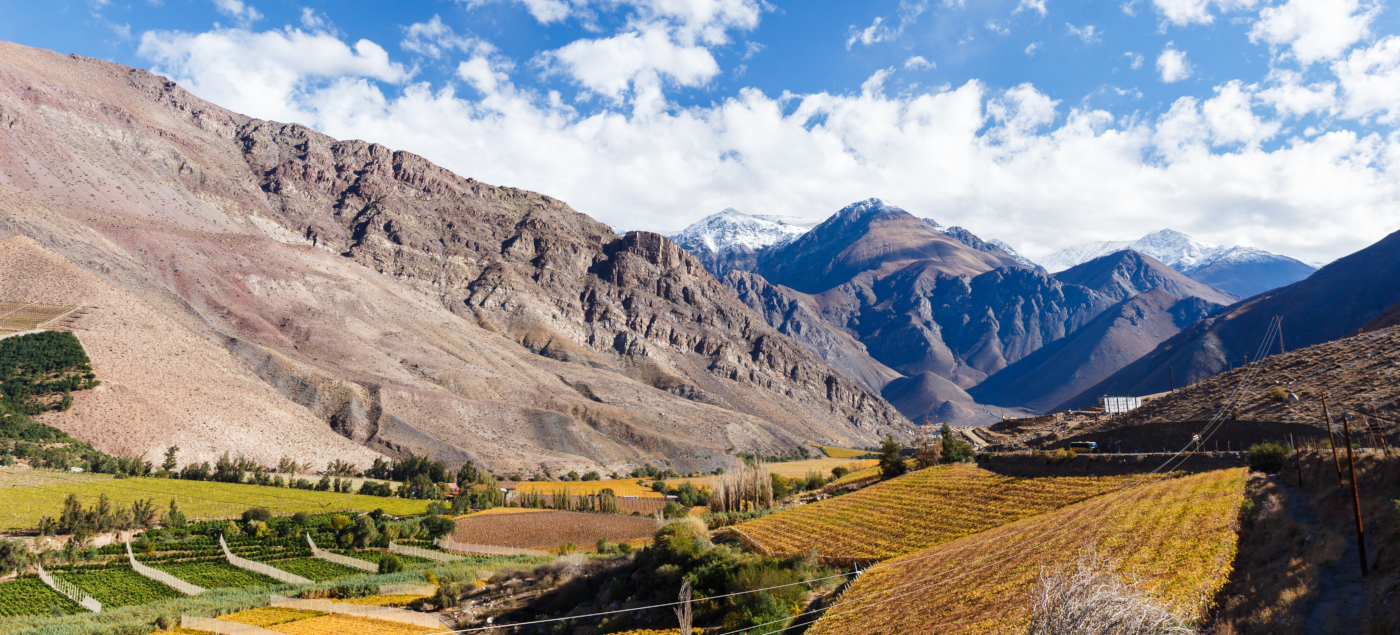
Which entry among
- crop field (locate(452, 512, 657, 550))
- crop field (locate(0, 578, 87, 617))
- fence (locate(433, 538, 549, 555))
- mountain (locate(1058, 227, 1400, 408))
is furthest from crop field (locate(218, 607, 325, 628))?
mountain (locate(1058, 227, 1400, 408))

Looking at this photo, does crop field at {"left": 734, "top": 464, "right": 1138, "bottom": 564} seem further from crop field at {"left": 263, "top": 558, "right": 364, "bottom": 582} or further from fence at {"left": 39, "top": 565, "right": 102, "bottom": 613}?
fence at {"left": 39, "top": 565, "right": 102, "bottom": 613}

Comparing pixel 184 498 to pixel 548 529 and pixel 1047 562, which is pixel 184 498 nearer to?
pixel 548 529

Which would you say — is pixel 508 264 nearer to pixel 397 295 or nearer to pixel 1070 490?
pixel 397 295

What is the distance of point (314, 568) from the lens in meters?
42.8

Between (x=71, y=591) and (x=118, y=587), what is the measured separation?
188cm

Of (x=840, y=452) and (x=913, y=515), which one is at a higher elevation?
(x=913, y=515)

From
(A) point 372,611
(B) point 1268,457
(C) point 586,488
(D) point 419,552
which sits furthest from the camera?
(C) point 586,488

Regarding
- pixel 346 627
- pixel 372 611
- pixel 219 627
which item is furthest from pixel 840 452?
pixel 219 627

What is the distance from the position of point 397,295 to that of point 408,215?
45.1 meters

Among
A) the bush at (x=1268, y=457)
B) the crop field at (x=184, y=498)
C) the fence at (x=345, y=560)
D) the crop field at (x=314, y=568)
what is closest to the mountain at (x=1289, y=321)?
the bush at (x=1268, y=457)

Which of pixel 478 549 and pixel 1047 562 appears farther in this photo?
pixel 478 549

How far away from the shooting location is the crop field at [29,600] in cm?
3155

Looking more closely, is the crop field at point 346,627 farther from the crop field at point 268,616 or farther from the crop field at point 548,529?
the crop field at point 548,529

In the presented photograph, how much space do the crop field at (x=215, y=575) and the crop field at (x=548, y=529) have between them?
13.9 m
